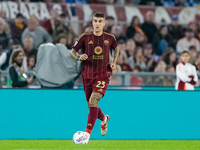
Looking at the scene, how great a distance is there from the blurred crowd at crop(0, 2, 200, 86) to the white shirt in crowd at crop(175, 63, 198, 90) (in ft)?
9.69

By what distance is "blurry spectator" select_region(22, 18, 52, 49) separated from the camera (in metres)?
12.9

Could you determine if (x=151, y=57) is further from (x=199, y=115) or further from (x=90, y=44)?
(x=90, y=44)

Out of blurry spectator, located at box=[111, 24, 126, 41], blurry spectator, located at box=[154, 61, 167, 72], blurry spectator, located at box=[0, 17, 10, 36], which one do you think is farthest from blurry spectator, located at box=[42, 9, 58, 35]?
blurry spectator, located at box=[154, 61, 167, 72]

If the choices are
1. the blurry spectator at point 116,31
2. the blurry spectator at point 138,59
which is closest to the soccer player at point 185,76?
the blurry spectator at point 138,59

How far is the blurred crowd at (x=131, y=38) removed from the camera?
496 inches

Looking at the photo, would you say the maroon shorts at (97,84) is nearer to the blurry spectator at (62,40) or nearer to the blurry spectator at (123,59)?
the blurry spectator at (62,40)

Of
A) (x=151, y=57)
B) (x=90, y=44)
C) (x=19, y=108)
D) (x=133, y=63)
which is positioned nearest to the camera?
(x=90, y=44)

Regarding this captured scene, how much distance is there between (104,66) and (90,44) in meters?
0.37

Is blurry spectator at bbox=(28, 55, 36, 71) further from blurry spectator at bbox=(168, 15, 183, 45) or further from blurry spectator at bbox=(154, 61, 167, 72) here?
blurry spectator at bbox=(168, 15, 183, 45)

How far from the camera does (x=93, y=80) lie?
6.73m

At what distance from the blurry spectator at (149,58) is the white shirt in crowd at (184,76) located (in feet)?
13.5

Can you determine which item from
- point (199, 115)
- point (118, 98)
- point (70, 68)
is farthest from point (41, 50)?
point (199, 115)

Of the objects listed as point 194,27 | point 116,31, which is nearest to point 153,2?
point 194,27
